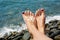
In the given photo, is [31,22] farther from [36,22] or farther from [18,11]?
[18,11]

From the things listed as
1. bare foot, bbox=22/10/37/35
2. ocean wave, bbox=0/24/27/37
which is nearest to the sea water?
ocean wave, bbox=0/24/27/37

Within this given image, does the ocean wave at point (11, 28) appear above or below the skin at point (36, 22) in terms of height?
below

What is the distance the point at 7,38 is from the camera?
677cm

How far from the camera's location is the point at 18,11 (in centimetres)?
1079

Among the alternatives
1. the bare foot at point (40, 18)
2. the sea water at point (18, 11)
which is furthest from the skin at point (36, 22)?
the sea water at point (18, 11)

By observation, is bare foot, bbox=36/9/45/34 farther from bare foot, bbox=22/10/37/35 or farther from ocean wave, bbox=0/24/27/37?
ocean wave, bbox=0/24/27/37

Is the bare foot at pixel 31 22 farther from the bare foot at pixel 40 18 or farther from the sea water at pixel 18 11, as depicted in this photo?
the sea water at pixel 18 11

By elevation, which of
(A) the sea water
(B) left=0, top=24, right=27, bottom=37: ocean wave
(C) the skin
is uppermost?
(C) the skin

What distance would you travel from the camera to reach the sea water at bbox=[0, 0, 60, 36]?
8531 millimetres

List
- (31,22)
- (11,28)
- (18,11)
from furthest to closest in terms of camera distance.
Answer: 1. (18,11)
2. (11,28)
3. (31,22)

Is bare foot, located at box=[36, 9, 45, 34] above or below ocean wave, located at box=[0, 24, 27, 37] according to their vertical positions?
above

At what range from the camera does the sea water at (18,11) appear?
28.0 ft

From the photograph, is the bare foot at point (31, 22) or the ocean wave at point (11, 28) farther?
the ocean wave at point (11, 28)

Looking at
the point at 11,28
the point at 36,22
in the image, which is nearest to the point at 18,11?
the point at 11,28
